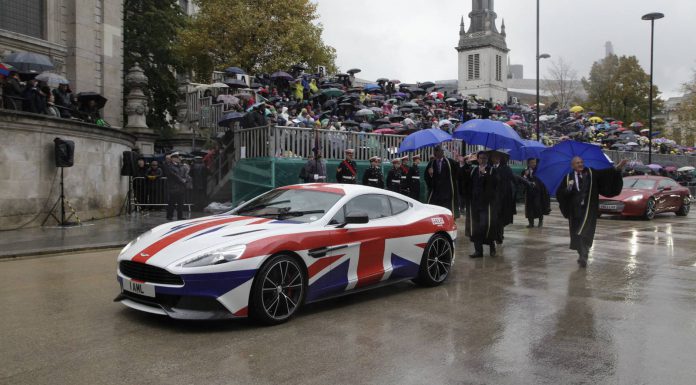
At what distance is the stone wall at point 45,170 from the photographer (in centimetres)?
1395

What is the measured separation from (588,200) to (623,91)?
5903cm

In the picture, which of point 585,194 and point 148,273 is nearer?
point 148,273

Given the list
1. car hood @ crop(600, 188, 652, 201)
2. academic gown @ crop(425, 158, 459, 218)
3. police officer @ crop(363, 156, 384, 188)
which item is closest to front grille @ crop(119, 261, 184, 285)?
academic gown @ crop(425, 158, 459, 218)

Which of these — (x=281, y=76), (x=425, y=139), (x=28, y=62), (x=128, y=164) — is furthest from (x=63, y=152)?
(x=281, y=76)

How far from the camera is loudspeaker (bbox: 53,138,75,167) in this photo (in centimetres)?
1453

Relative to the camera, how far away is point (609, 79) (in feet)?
205

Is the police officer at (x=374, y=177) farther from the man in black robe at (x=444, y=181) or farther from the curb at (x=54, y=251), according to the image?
the curb at (x=54, y=251)

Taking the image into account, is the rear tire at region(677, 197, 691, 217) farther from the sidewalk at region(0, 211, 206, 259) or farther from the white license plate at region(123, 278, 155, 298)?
the white license plate at region(123, 278, 155, 298)

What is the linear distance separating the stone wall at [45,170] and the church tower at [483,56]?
257ft

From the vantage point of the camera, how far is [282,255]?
572 cm

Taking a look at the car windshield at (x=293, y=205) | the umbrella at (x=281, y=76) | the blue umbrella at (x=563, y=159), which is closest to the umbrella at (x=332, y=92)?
the umbrella at (x=281, y=76)

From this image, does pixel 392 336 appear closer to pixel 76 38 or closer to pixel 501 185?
pixel 501 185

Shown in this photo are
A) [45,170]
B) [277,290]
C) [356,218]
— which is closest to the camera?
[277,290]

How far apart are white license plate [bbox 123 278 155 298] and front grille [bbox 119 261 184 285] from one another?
0.17ft
